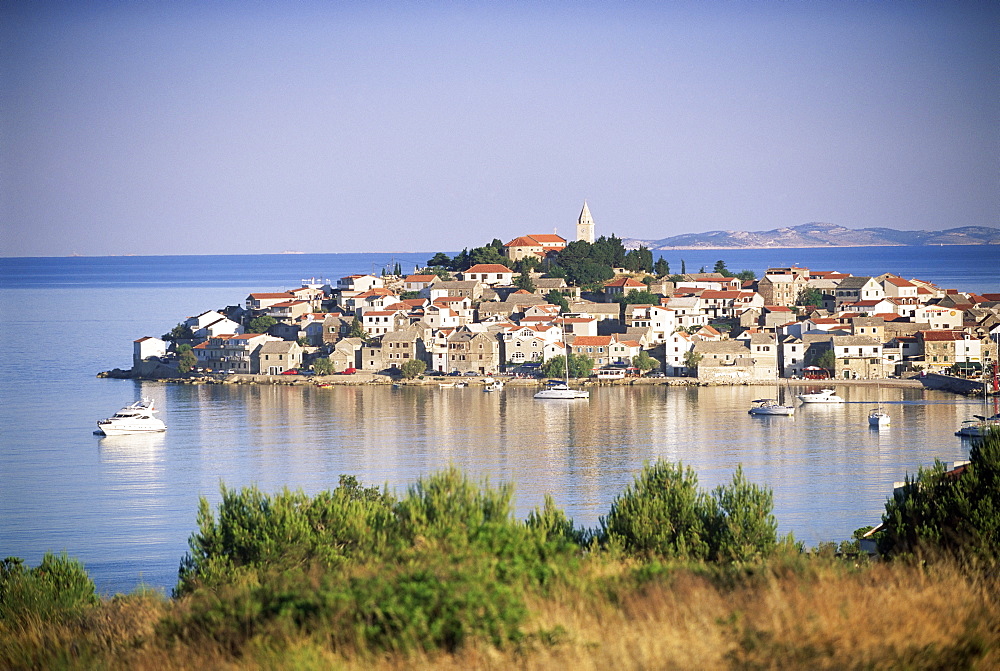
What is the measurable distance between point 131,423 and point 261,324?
9193 mm

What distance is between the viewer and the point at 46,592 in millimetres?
5707

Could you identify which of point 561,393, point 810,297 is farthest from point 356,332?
point 810,297

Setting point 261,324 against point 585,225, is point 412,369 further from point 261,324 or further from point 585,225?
point 585,225

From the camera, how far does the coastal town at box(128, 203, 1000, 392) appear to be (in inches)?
853

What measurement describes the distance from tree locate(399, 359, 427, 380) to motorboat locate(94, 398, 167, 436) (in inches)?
246

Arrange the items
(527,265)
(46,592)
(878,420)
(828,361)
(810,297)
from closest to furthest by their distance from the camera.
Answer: (46,592)
(878,420)
(828,361)
(810,297)
(527,265)

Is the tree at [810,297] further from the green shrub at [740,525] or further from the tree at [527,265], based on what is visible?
the green shrub at [740,525]

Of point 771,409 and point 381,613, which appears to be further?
point 771,409

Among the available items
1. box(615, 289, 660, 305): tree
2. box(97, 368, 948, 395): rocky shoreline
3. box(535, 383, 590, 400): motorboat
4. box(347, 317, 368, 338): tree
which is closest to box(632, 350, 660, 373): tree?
box(97, 368, 948, 395): rocky shoreline

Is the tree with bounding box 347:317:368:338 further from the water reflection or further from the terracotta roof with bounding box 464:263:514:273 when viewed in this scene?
the terracotta roof with bounding box 464:263:514:273

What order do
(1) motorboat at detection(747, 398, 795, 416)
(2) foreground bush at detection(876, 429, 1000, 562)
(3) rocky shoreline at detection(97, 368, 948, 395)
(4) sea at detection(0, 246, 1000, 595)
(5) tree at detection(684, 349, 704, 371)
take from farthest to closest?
(5) tree at detection(684, 349, 704, 371)
(3) rocky shoreline at detection(97, 368, 948, 395)
(1) motorboat at detection(747, 398, 795, 416)
(4) sea at detection(0, 246, 1000, 595)
(2) foreground bush at detection(876, 429, 1000, 562)

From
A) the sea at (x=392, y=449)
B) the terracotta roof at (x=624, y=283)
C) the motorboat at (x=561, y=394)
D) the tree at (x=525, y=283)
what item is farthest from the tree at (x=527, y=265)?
the motorboat at (x=561, y=394)

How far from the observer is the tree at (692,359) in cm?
2173

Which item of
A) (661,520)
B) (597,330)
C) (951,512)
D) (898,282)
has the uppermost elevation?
(898,282)
